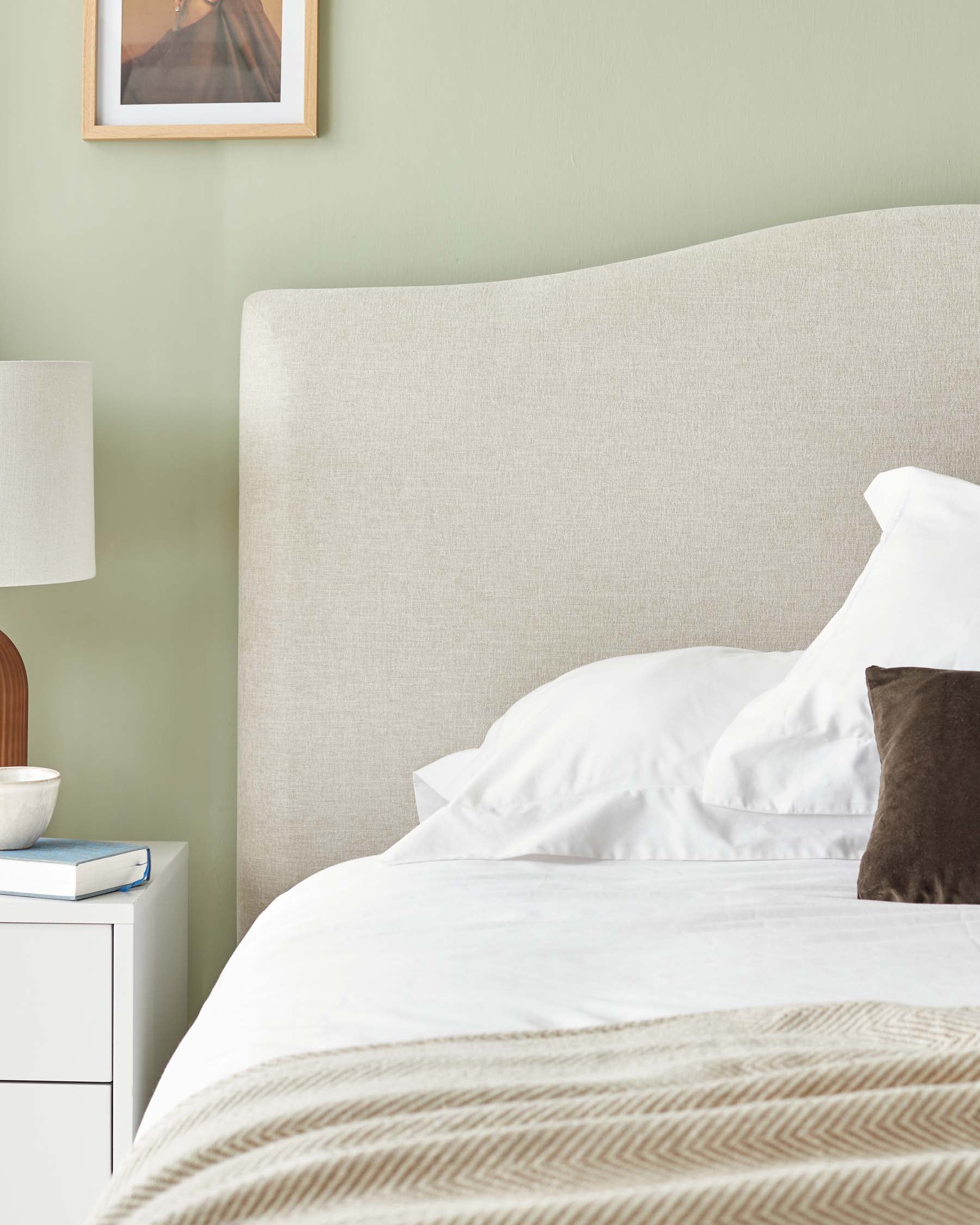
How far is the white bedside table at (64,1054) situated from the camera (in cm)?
136

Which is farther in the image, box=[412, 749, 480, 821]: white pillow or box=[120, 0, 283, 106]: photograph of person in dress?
Result: box=[120, 0, 283, 106]: photograph of person in dress

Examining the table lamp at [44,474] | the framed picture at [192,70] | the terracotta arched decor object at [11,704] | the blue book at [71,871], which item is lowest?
the blue book at [71,871]

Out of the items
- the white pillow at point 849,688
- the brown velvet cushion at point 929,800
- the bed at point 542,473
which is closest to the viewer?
the brown velvet cushion at point 929,800

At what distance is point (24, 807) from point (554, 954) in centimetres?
83

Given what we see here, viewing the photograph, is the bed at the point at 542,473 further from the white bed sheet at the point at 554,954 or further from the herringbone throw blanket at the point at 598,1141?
the herringbone throw blanket at the point at 598,1141

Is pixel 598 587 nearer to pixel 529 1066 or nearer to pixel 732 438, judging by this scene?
pixel 732 438

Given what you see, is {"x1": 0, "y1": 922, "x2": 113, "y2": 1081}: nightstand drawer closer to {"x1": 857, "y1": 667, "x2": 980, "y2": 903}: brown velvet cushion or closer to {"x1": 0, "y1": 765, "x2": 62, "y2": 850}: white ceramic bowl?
{"x1": 0, "y1": 765, "x2": 62, "y2": 850}: white ceramic bowl

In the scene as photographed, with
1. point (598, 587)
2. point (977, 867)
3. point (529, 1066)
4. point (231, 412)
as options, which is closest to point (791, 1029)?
point (529, 1066)

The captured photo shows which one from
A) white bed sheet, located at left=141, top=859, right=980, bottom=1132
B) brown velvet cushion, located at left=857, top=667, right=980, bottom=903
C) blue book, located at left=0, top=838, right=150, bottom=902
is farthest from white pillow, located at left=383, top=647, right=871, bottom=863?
blue book, located at left=0, top=838, right=150, bottom=902

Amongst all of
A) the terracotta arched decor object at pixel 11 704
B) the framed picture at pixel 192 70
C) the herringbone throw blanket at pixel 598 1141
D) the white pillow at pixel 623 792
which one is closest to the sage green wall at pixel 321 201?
the framed picture at pixel 192 70

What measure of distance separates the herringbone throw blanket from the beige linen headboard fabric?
0.98m

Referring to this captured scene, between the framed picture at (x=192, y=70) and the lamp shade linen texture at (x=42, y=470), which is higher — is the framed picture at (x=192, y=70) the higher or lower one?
the higher one

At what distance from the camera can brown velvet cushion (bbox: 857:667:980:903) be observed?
105 centimetres

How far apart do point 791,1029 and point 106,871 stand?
995 mm
